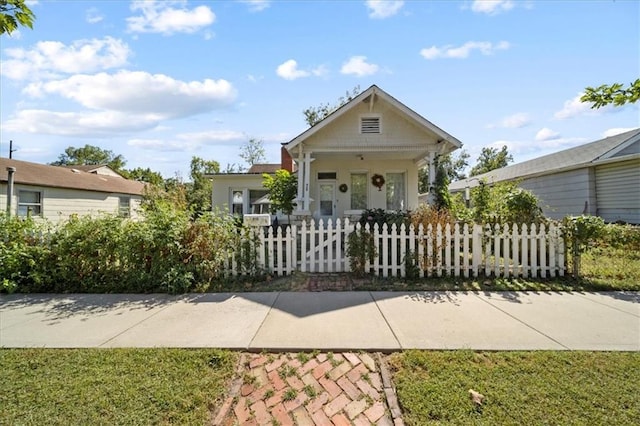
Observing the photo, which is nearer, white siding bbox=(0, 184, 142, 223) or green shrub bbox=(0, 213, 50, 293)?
green shrub bbox=(0, 213, 50, 293)

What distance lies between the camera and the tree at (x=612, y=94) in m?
3.22

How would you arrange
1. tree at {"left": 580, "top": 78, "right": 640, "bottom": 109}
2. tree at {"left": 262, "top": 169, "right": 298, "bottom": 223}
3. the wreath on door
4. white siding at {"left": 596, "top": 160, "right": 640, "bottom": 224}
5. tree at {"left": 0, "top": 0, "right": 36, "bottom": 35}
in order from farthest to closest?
the wreath on door → white siding at {"left": 596, "top": 160, "right": 640, "bottom": 224} → tree at {"left": 262, "top": 169, "right": 298, "bottom": 223} → tree at {"left": 580, "top": 78, "right": 640, "bottom": 109} → tree at {"left": 0, "top": 0, "right": 36, "bottom": 35}

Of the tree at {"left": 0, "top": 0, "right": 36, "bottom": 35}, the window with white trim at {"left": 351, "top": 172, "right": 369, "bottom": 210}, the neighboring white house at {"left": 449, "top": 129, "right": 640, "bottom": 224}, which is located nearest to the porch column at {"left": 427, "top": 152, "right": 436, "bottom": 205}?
the window with white trim at {"left": 351, "top": 172, "right": 369, "bottom": 210}

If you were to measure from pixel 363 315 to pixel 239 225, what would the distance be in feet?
12.4

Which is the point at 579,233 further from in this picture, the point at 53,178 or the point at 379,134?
the point at 53,178

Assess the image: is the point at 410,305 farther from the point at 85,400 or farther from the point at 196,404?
the point at 85,400

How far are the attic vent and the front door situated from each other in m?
2.99

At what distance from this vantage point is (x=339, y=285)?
19.8 ft

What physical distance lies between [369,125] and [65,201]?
59.9 ft

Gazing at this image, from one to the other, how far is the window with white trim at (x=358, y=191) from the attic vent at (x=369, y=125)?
8.52 feet

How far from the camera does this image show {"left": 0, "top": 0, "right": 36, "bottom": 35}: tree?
8.64 feet

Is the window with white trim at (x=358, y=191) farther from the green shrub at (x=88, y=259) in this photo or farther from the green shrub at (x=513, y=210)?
the green shrub at (x=88, y=259)

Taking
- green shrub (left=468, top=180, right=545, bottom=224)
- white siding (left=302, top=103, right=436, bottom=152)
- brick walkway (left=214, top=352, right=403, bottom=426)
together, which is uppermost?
white siding (left=302, top=103, right=436, bottom=152)

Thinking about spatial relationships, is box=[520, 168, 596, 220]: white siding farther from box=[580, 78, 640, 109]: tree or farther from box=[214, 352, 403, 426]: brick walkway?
box=[214, 352, 403, 426]: brick walkway
